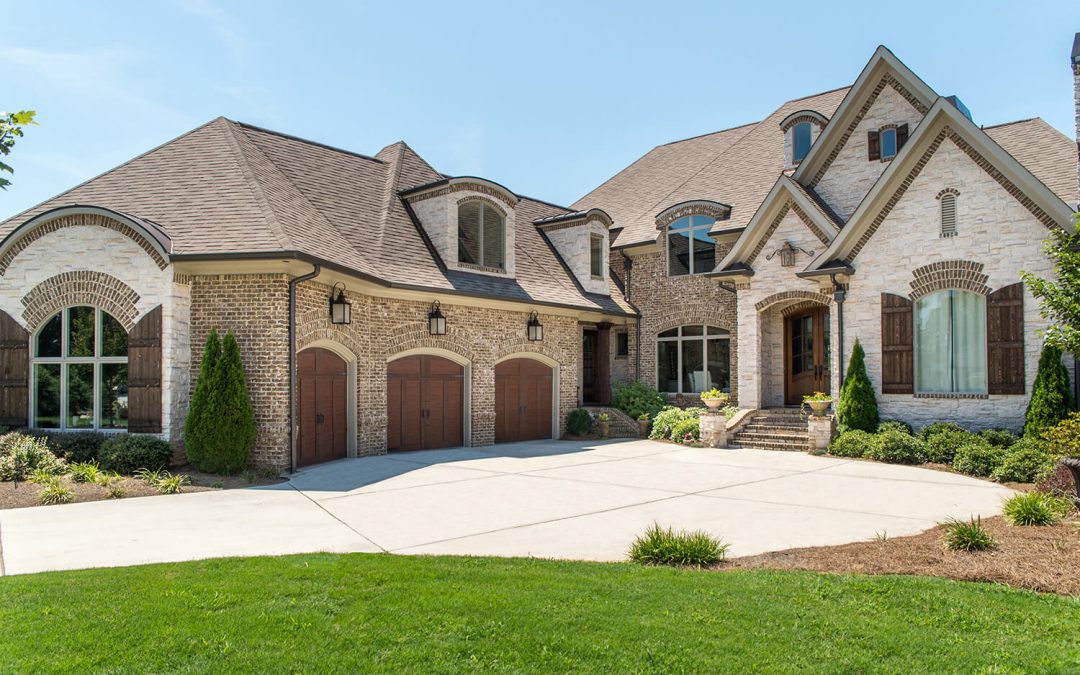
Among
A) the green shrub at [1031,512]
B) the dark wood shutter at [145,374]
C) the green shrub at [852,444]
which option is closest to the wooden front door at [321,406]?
the dark wood shutter at [145,374]

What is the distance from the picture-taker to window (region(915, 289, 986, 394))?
1552 cm

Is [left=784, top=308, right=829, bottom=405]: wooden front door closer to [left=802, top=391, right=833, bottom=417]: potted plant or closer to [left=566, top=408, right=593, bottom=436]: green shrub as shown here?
[left=802, top=391, right=833, bottom=417]: potted plant

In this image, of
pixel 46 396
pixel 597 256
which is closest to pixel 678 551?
pixel 46 396

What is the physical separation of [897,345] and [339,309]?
450 inches

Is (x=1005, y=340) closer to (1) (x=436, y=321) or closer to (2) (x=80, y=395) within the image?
(1) (x=436, y=321)

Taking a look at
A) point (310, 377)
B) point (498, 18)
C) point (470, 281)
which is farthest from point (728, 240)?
point (310, 377)

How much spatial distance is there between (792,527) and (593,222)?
48.4ft

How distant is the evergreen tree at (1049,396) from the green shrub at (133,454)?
14901mm

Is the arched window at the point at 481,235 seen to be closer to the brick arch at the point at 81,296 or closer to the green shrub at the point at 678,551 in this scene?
the brick arch at the point at 81,296

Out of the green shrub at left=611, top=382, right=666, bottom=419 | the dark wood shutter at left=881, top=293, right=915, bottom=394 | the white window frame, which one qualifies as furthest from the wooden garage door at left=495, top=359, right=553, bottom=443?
the white window frame

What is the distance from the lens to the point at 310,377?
1417 cm

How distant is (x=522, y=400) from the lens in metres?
19.7

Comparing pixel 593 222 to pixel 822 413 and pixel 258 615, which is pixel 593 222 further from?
pixel 258 615

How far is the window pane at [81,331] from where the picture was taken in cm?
1377
